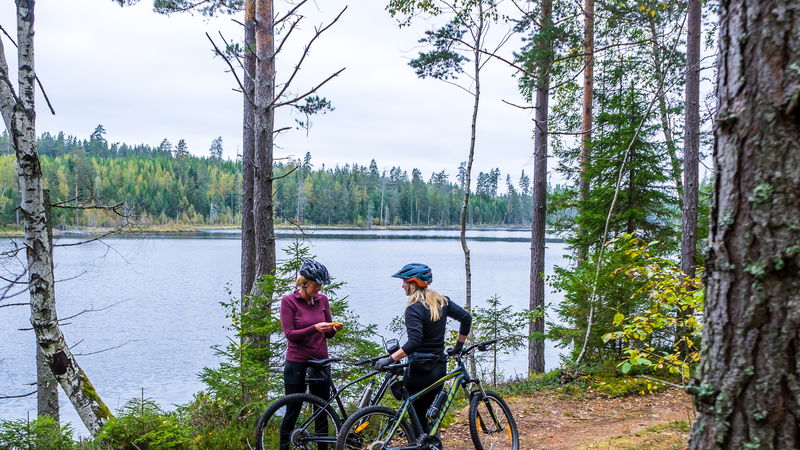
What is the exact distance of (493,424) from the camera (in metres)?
4.71

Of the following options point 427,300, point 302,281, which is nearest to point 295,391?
point 302,281

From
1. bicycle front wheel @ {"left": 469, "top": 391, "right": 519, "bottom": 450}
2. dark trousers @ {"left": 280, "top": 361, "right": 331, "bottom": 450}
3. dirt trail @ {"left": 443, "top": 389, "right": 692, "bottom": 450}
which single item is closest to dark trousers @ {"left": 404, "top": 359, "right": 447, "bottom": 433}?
bicycle front wheel @ {"left": 469, "top": 391, "right": 519, "bottom": 450}

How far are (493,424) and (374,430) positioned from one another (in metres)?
1.19

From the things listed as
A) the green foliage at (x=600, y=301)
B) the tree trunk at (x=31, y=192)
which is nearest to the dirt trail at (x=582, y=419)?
the green foliage at (x=600, y=301)

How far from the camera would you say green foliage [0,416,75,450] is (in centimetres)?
461

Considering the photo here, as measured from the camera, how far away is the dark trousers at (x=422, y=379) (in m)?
4.06

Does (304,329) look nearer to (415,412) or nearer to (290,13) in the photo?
(415,412)

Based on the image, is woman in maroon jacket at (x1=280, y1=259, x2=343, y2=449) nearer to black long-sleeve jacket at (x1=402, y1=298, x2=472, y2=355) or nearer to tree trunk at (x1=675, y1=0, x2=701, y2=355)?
black long-sleeve jacket at (x1=402, y1=298, x2=472, y2=355)

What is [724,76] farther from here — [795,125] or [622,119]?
[622,119]

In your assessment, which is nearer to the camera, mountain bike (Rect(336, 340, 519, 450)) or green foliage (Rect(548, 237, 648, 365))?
mountain bike (Rect(336, 340, 519, 450))

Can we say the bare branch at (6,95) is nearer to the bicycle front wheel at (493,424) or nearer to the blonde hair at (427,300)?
the blonde hair at (427,300)

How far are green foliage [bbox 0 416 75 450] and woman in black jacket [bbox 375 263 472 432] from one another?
10.3ft

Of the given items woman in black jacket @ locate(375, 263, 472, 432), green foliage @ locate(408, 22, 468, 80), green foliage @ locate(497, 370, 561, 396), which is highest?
green foliage @ locate(408, 22, 468, 80)

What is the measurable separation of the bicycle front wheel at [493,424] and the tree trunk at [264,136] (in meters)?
4.43
